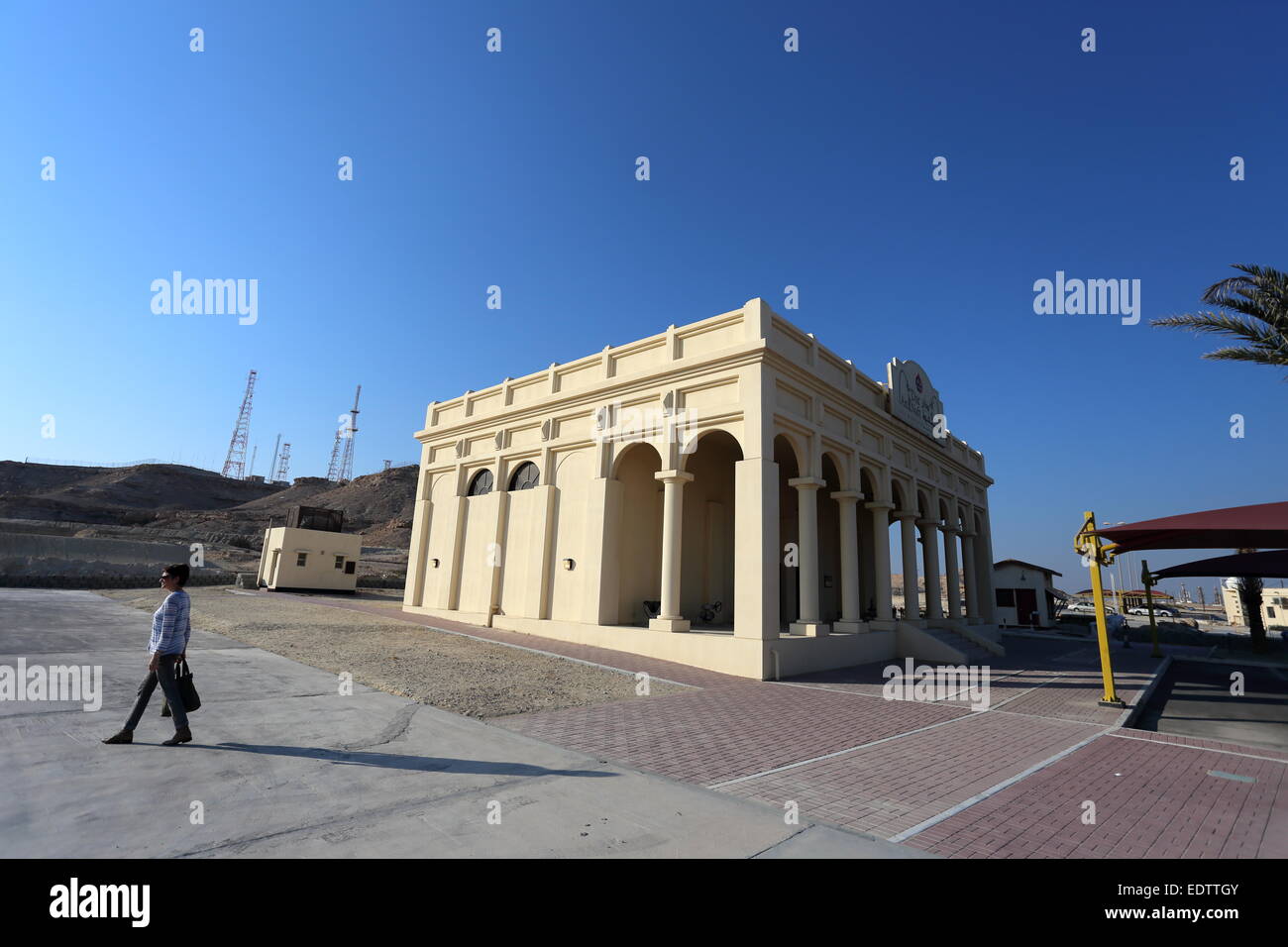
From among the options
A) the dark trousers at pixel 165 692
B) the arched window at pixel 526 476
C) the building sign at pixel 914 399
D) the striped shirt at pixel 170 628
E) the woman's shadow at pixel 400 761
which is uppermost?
the building sign at pixel 914 399

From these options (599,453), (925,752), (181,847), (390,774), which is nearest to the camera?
(181,847)

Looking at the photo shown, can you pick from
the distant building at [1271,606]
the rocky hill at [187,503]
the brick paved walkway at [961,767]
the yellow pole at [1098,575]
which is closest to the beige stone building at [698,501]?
the brick paved walkway at [961,767]

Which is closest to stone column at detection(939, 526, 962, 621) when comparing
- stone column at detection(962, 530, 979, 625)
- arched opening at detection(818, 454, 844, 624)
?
stone column at detection(962, 530, 979, 625)

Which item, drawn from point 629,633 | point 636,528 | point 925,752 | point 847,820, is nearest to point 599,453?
point 636,528

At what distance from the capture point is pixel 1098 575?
10.4 meters

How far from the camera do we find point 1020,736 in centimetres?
794

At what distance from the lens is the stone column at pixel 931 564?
21797mm

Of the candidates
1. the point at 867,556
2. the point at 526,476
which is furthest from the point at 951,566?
the point at 526,476

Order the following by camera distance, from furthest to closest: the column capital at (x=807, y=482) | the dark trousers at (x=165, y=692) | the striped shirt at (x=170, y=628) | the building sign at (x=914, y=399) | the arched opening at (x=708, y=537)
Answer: the arched opening at (x=708, y=537), the building sign at (x=914, y=399), the column capital at (x=807, y=482), the striped shirt at (x=170, y=628), the dark trousers at (x=165, y=692)

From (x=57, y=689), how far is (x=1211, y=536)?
17.1m

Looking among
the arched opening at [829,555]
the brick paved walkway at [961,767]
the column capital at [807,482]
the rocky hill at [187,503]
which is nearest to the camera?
the brick paved walkway at [961,767]

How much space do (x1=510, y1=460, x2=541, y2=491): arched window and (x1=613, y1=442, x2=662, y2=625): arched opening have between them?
11.2 feet

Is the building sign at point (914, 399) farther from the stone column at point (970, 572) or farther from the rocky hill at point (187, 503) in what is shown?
the rocky hill at point (187, 503)
